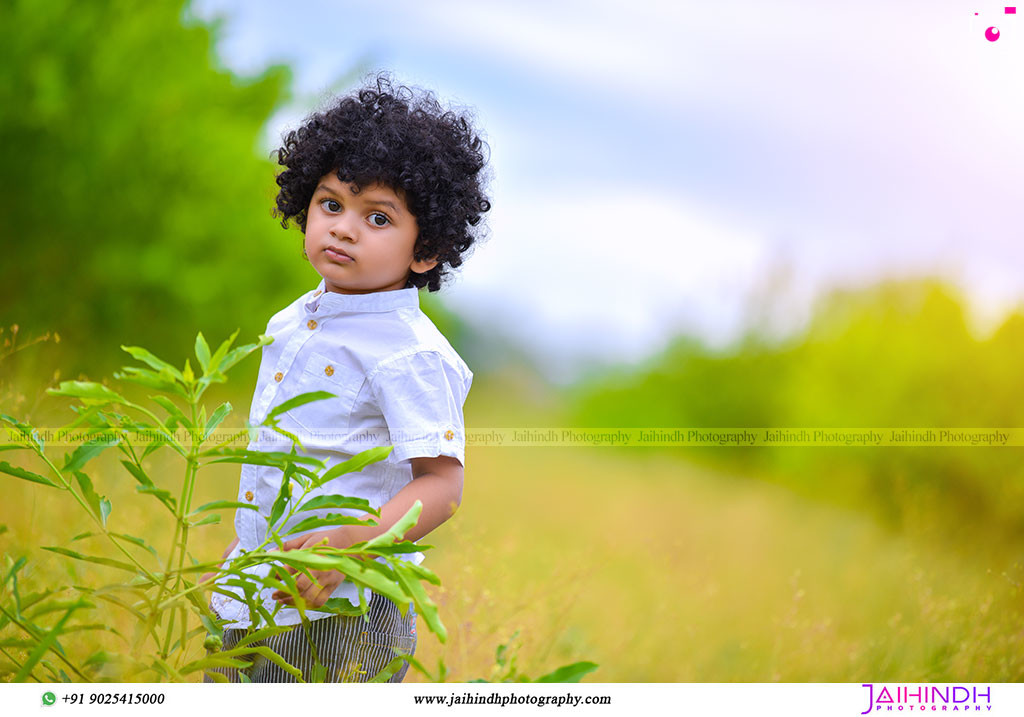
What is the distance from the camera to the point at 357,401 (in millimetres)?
1079

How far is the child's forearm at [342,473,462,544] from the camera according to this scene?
1.01 meters

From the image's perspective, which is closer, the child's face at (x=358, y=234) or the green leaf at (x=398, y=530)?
the green leaf at (x=398, y=530)

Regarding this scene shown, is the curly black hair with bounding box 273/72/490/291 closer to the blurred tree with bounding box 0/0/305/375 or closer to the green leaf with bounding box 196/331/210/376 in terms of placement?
the green leaf with bounding box 196/331/210/376

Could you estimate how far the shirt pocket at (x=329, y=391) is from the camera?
1.08 m

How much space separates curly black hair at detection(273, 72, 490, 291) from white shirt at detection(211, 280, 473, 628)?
114mm

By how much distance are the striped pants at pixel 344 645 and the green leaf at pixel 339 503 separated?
0.66 feet

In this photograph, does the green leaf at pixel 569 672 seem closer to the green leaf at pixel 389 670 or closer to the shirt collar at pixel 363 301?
the green leaf at pixel 389 670

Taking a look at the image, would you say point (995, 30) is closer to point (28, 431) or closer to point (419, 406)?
point (419, 406)

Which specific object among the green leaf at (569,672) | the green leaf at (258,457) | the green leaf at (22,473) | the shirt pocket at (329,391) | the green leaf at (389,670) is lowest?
the green leaf at (569,672)

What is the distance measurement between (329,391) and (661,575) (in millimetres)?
1399

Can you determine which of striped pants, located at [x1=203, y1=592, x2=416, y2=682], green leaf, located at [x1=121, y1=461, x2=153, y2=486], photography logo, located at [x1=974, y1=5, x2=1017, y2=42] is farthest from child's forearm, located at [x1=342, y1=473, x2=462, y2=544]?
photography logo, located at [x1=974, y1=5, x2=1017, y2=42]
